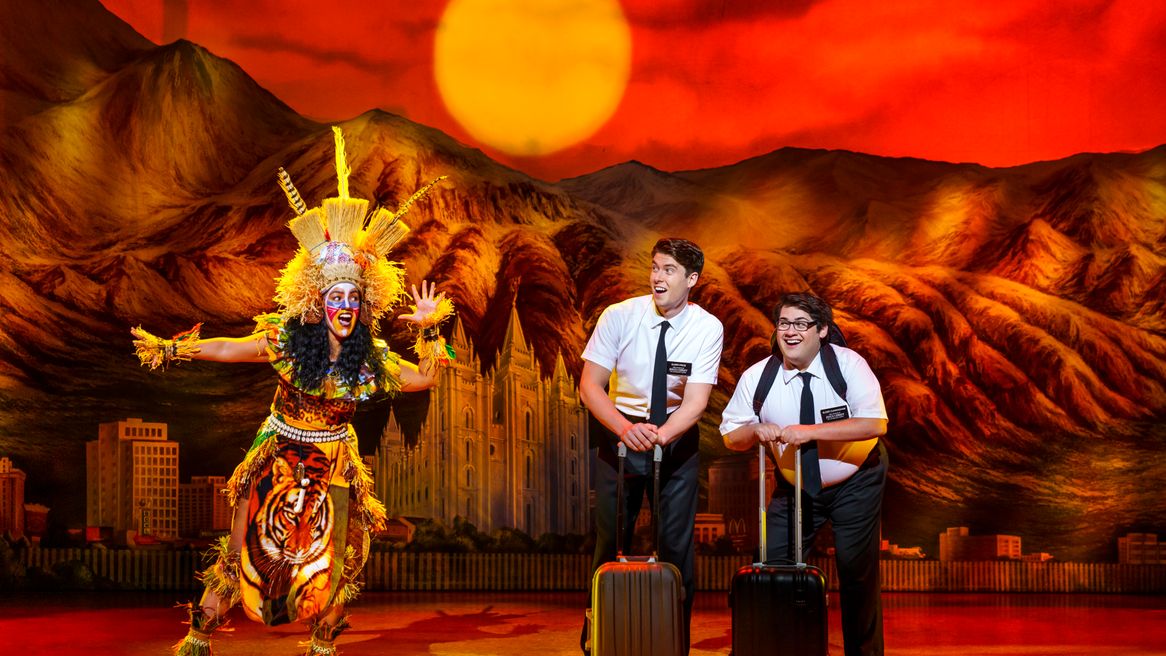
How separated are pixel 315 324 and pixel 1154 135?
9079 millimetres

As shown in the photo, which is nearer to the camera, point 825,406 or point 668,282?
point 668,282

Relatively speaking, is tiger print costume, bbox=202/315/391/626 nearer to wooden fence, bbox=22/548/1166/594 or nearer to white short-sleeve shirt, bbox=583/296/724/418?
white short-sleeve shirt, bbox=583/296/724/418

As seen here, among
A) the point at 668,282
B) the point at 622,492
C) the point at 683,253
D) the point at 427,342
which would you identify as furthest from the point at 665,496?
the point at 427,342

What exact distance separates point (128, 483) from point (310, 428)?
572cm

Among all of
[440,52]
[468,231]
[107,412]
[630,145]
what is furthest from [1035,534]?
[107,412]

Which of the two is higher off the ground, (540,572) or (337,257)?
(337,257)

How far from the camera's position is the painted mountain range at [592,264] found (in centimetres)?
952

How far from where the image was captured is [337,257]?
13.4 ft

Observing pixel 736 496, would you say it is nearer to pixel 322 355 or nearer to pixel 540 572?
pixel 540 572

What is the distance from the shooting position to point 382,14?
396 inches

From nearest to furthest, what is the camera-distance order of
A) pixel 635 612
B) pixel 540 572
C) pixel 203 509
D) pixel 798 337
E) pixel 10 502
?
pixel 635 612 < pixel 798 337 < pixel 10 502 < pixel 203 509 < pixel 540 572

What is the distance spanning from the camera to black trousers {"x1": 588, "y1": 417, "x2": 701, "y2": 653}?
158 inches

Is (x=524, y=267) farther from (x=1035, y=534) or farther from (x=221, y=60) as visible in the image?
(x=1035, y=534)

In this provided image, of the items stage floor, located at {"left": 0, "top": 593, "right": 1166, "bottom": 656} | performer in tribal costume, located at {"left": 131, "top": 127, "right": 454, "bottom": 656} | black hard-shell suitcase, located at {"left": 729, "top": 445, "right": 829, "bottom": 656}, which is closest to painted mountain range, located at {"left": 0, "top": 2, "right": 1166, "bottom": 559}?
stage floor, located at {"left": 0, "top": 593, "right": 1166, "bottom": 656}
